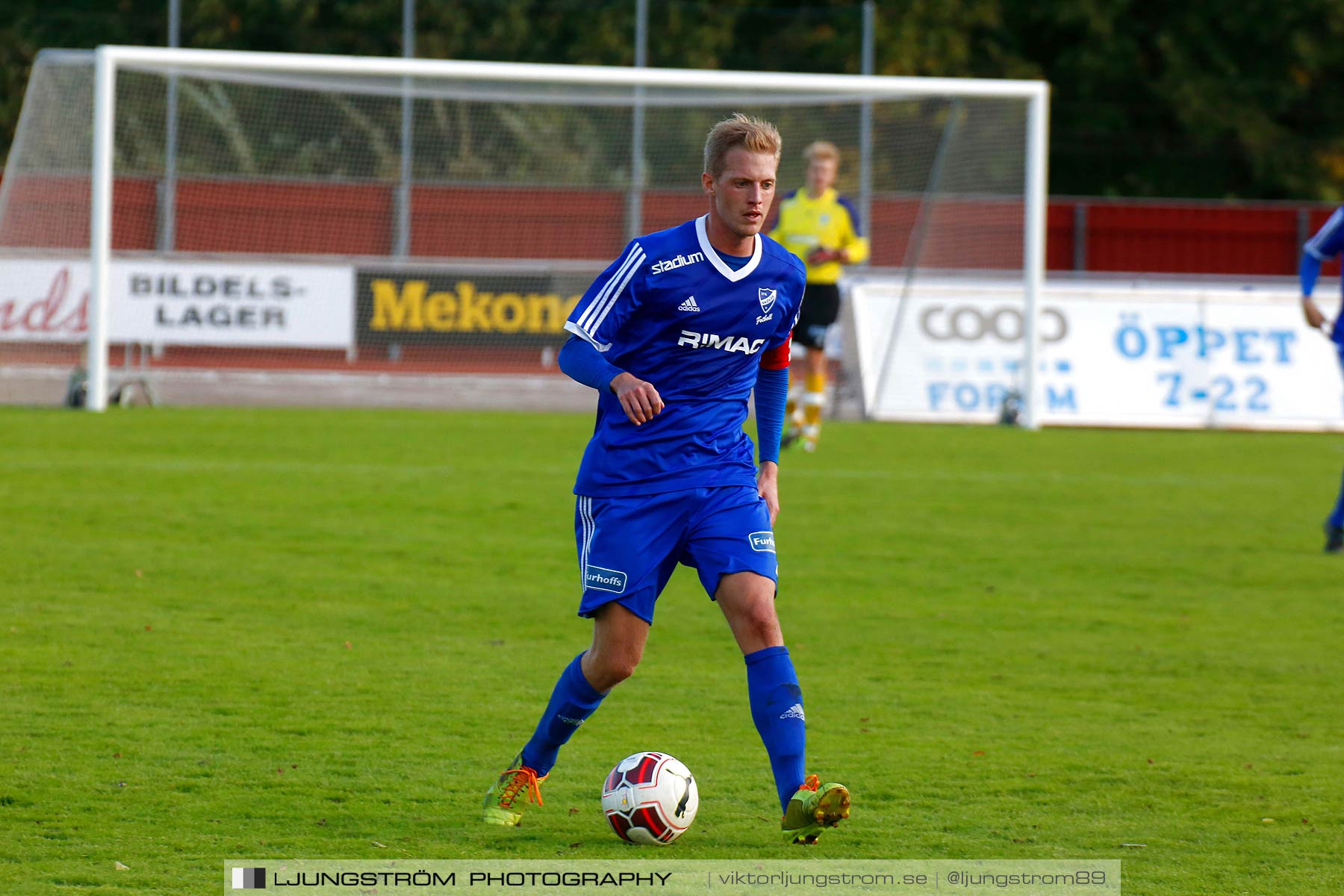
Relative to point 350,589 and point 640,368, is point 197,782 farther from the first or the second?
point 350,589

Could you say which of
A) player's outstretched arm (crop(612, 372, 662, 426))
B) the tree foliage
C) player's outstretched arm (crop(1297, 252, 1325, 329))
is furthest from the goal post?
player's outstretched arm (crop(612, 372, 662, 426))

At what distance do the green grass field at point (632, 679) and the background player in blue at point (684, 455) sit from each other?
40 centimetres

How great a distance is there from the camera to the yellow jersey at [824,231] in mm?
13984

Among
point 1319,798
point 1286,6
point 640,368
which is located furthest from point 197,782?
point 1286,6

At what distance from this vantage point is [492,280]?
18.1 metres

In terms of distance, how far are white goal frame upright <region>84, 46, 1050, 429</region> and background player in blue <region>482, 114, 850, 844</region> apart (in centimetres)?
1206

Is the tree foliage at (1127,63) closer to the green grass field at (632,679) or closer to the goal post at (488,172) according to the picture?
the goal post at (488,172)

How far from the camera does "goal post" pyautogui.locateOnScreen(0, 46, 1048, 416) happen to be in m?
16.6

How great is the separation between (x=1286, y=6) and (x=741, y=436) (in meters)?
31.4

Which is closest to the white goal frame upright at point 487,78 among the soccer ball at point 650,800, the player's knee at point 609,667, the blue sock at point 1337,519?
the blue sock at point 1337,519

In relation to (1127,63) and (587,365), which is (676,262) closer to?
(587,365)

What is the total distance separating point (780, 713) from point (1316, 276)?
654 centimetres

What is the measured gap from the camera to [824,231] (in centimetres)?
1402

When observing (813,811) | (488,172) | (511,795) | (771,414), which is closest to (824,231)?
(488,172)
